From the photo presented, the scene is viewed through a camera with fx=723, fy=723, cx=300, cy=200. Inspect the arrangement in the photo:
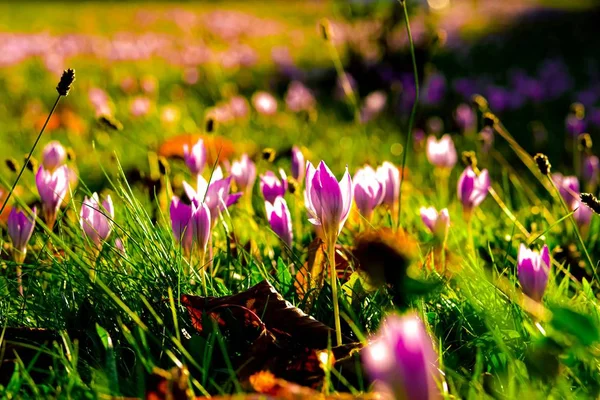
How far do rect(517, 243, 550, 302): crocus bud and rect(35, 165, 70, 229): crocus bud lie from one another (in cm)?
129

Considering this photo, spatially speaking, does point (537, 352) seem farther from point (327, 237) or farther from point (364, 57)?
point (364, 57)

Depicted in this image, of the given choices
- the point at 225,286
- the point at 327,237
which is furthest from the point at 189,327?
the point at 327,237

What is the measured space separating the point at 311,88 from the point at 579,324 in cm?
563

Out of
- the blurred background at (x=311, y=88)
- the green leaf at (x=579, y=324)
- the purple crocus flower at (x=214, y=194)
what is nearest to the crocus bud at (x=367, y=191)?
the purple crocus flower at (x=214, y=194)

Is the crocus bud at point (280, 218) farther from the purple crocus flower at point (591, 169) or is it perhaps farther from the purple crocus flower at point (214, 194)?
the purple crocus flower at point (591, 169)

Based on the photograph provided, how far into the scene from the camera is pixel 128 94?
6059mm

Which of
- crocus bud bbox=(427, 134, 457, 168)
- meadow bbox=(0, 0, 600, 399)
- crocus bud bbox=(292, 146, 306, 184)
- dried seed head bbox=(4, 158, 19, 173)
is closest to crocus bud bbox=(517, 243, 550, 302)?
meadow bbox=(0, 0, 600, 399)

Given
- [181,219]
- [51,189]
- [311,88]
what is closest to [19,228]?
[51,189]

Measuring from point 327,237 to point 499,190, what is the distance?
1.89 meters

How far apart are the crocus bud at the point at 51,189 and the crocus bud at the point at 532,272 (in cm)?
129

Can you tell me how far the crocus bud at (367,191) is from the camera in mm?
1963

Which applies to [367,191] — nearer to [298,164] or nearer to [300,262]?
[300,262]

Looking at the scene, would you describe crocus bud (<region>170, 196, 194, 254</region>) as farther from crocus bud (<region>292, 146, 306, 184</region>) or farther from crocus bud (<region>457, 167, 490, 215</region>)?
crocus bud (<region>457, 167, 490, 215</region>)

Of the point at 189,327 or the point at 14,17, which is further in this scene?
the point at 14,17
